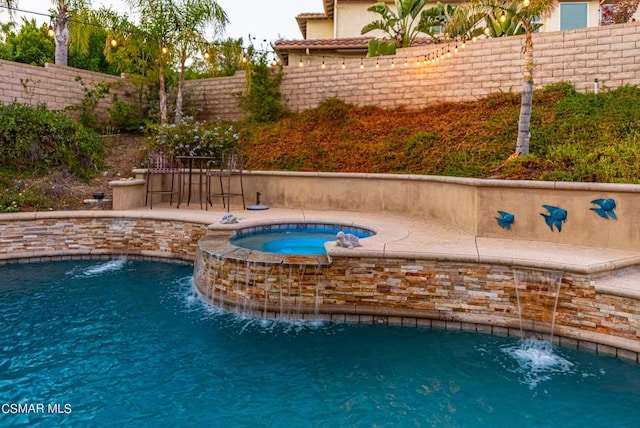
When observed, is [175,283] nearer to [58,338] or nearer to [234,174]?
[58,338]

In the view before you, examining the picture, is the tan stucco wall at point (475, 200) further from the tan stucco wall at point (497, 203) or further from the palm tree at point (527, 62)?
the palm tree at point (527, 62)

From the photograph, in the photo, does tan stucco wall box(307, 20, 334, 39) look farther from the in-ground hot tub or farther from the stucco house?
the in-ground hot tub

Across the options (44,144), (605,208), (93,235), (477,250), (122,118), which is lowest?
(93,235)

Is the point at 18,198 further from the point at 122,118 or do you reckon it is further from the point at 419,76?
the point at 419,76

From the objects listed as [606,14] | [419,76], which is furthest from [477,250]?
[606,14]

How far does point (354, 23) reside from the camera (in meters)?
18.0

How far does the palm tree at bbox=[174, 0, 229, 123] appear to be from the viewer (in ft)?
38.2

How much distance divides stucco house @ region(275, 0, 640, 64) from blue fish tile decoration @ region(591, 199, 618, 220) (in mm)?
11929

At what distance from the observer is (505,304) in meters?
4.77

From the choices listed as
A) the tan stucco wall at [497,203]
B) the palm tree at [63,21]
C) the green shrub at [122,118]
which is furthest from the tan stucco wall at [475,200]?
the palm tree at [63,21]

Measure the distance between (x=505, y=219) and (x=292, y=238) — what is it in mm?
3172

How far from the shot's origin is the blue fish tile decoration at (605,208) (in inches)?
213

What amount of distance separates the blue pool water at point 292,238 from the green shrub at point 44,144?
210 inches

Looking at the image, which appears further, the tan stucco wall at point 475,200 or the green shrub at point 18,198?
the green shrub at point 18,198
